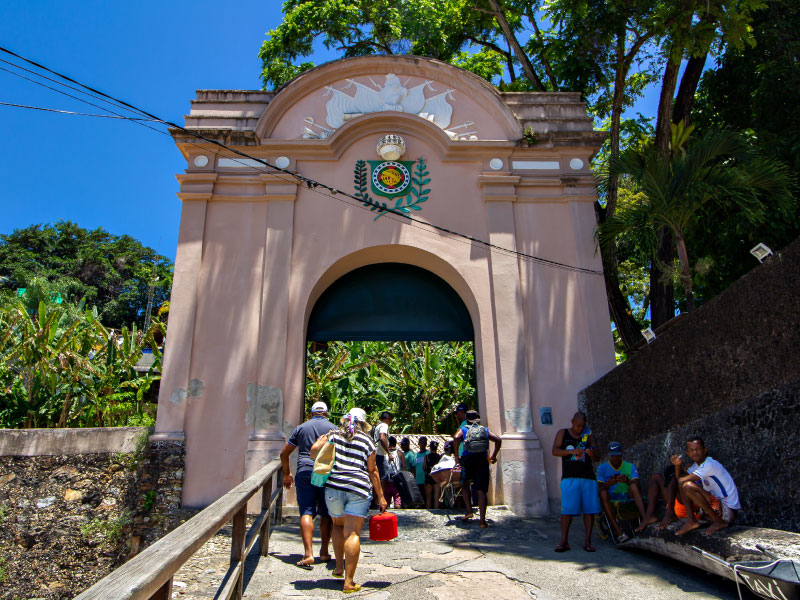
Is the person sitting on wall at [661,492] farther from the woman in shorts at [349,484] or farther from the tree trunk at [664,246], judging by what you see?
the tree trunk at [664,246]

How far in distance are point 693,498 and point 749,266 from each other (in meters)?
7.37

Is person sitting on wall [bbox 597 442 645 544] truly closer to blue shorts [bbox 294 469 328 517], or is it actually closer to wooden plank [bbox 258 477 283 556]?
blue shorts [bbox 294 469 328 517]

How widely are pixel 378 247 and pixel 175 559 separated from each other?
8.51 m

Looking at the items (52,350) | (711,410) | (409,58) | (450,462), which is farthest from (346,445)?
(52,350)

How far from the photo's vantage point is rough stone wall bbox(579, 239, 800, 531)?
16.6 feet

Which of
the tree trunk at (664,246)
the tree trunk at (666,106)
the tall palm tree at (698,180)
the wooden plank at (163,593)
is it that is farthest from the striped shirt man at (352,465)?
the tree trunk at (666,106)

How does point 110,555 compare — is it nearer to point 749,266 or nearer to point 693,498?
point 693,498

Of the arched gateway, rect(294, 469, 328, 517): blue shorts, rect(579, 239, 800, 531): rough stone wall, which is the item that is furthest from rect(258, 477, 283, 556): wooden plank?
rect(579, 239, 800, 531): rough stone wall

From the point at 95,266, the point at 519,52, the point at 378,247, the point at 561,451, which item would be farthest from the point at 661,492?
the point at 95,266

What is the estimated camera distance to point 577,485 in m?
6.90

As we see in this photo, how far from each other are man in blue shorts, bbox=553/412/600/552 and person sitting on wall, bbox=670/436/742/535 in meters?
1.23

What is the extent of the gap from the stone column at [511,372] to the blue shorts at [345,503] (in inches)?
179

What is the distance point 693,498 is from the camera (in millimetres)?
5527

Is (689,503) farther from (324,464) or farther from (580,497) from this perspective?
(324,464)
